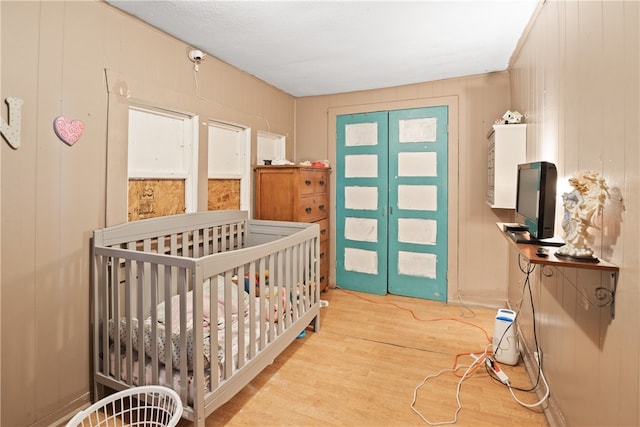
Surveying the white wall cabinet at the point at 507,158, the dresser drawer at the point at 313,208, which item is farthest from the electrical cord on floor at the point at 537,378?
the dresser drawer at the point at 313,208

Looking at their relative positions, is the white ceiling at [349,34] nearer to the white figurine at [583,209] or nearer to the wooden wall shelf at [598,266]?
the white figurine at [583,209]

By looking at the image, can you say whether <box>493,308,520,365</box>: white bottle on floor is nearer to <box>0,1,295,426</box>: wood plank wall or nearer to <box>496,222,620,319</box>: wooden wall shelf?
<box>496,222,620,319</box>: wooden wall shelf

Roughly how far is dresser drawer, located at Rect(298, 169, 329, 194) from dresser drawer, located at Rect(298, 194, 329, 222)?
0.07 metres

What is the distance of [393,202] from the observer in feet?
12.0

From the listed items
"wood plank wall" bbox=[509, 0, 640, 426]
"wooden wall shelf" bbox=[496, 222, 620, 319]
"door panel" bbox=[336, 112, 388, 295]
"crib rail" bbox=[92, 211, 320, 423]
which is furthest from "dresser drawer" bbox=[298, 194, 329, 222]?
"wooden wall shelf" bbox=[496, 222, 620, 319]

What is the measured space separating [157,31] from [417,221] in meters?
2.80

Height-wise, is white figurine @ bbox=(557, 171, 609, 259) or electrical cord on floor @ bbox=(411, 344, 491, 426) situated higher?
white figurine @ bbox=(557, 171, 609, 259)

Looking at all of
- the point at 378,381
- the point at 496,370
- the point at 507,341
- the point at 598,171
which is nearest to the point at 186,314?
the point at 378,381

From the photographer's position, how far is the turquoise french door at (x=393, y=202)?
137 inches

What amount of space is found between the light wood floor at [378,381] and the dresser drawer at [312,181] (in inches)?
49.8

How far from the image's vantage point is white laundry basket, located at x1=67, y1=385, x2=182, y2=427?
1.22m

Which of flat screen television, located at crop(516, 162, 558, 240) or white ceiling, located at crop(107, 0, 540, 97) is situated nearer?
flat screen television, located at crop(516, 162, 558, 240)

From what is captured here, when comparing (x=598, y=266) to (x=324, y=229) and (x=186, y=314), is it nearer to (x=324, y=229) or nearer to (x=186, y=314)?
(x=186, y=314)

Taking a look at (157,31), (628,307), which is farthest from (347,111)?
(628,307)
